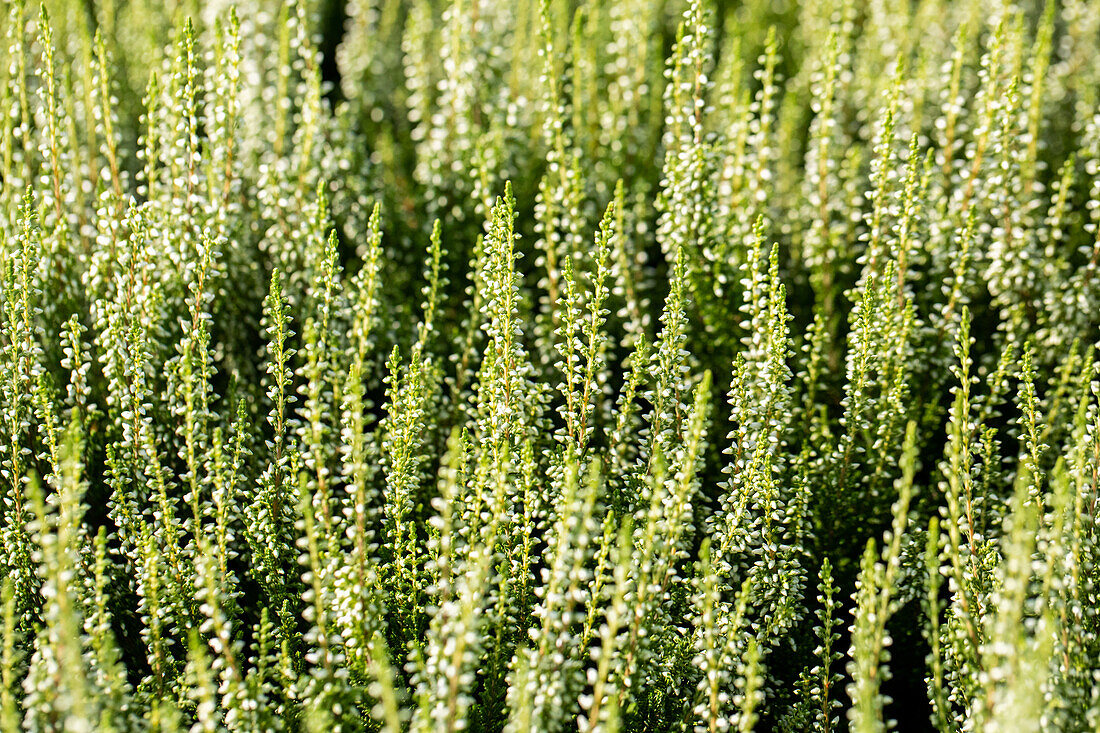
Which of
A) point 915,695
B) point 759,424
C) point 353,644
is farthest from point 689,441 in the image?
point 915,695

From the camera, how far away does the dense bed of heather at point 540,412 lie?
6.33 ft

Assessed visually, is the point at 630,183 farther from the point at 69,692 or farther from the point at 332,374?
the point at 69,692

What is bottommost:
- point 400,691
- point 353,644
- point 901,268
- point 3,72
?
point 400,691

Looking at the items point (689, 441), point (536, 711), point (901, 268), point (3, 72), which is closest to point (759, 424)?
point (689, 441)

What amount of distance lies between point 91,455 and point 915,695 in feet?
8.19

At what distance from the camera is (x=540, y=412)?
2344mm

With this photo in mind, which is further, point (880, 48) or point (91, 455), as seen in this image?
point (880, 48)

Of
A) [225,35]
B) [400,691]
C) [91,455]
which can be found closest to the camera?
[400,691]

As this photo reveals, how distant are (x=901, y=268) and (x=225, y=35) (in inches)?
90.1

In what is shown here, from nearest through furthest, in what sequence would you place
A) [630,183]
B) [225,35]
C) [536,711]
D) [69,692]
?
[69,692] → [536,711] → [225,35] → [630,183]

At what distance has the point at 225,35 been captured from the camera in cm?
292

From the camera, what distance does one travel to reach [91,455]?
249 cm

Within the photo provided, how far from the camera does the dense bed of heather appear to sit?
193 centimetres

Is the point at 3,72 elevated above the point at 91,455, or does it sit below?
above
